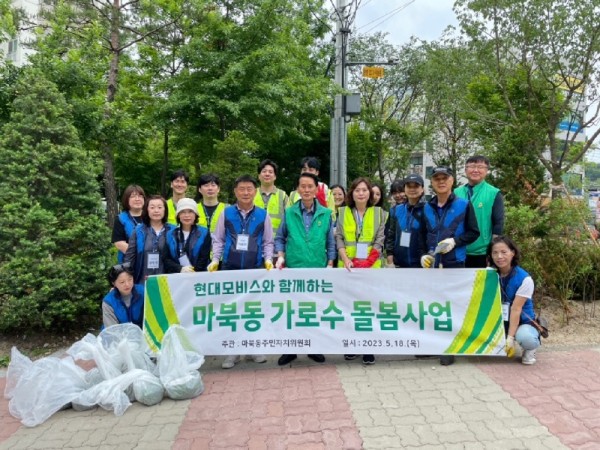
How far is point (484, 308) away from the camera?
400 centimetres

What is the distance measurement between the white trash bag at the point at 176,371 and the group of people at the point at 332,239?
605 millimetres

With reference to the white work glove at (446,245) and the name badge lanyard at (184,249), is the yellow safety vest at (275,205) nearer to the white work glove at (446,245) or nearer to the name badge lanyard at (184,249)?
the name badge lanyard at (184,249)

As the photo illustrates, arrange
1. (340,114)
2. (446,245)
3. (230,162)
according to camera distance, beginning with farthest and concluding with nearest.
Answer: (340,114), (230,162), (446,245)

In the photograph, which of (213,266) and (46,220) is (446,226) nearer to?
(213,266)

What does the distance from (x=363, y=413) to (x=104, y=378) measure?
1958mm

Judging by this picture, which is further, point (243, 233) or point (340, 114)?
point (340, 114)

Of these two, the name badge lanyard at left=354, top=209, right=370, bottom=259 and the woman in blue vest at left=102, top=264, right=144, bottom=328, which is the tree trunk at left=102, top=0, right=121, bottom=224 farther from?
the name badge lanyard at left=354, top=209, right=370, bottom=259

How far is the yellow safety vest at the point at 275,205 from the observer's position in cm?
476

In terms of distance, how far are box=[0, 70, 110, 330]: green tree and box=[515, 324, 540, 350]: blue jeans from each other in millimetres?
4217

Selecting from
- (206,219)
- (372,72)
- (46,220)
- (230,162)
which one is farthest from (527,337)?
(372,72)

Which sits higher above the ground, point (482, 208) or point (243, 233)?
point (482, 208)

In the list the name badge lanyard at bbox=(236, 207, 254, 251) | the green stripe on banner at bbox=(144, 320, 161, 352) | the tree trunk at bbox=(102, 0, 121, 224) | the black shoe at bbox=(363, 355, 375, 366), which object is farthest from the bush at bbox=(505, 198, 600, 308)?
the tree trunk at bbox=(102, 0, 121, 224)

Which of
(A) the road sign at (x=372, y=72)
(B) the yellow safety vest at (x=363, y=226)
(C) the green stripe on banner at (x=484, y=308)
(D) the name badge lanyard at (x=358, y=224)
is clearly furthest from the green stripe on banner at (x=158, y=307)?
(A) the road sign at (x=372, y=72)

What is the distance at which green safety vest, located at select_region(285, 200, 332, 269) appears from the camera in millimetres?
4148
